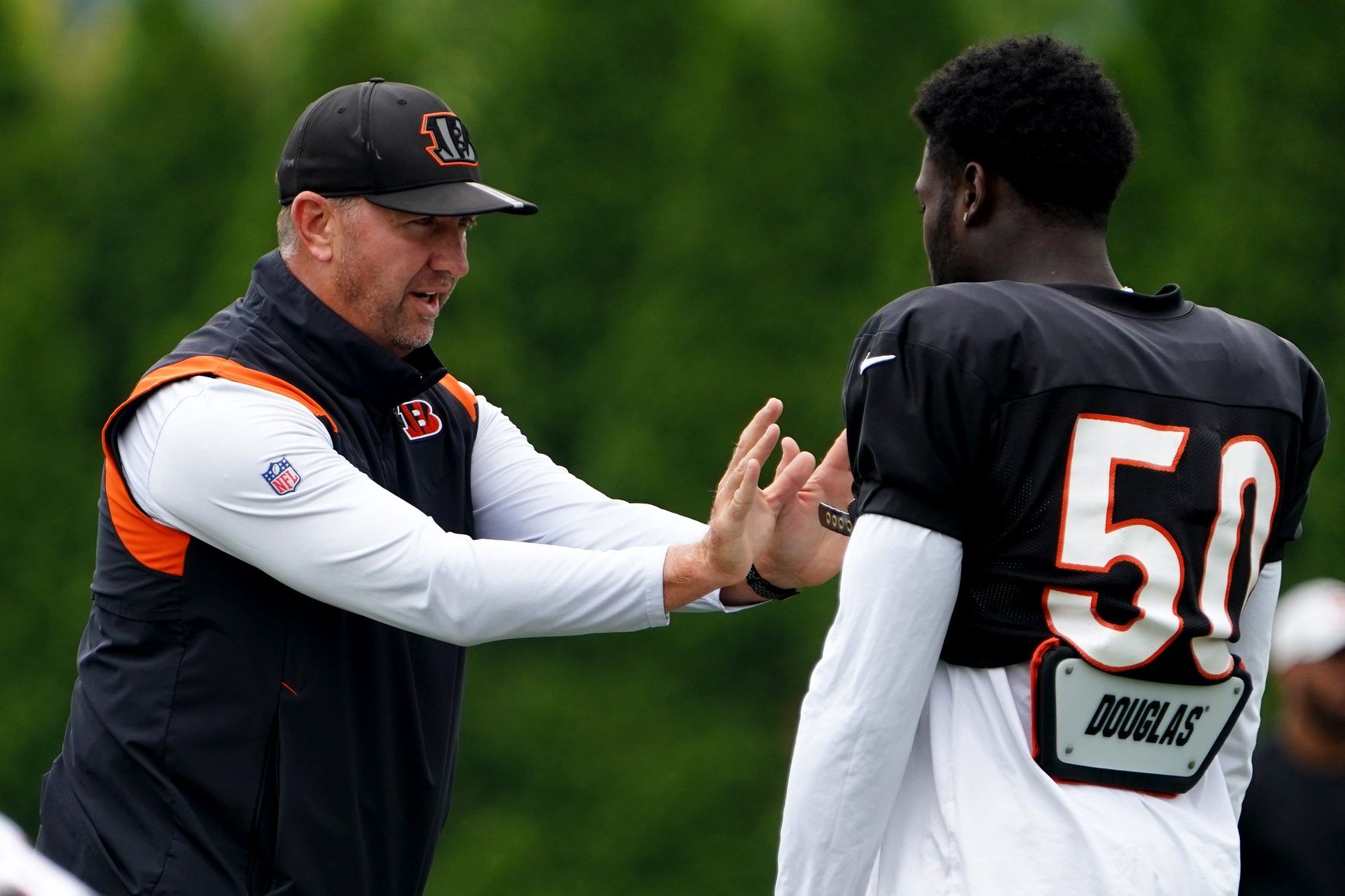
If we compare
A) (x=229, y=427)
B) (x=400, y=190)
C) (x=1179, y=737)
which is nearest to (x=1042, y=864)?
(x=1179, y=737)

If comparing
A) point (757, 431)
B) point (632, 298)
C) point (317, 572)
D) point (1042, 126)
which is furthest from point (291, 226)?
point (632, 298)

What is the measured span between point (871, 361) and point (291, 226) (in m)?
1.34

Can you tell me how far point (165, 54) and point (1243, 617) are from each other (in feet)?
23.3

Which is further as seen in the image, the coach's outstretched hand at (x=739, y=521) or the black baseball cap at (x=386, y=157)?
the black baseball cap at (x=386, y=157)

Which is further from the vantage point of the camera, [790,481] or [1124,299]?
[790,481]

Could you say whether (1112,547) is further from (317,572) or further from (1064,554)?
(317,572)

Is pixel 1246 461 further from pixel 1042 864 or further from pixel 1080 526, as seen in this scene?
pixel 1042 864

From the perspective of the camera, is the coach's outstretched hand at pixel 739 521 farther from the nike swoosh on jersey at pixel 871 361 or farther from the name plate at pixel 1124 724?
the name plate at pixel 1124 724

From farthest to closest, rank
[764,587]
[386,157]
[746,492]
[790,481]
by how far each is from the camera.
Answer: [764,587], [386,157], [790,481], [746,492]

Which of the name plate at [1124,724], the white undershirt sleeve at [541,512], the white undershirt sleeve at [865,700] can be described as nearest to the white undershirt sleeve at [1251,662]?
the name plate at [1124,724]

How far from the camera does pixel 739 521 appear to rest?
8.65 ft

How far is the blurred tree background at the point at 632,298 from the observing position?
24.6ft

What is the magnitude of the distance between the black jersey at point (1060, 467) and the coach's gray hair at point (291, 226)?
1.18 m

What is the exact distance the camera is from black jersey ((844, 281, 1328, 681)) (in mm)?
2076
